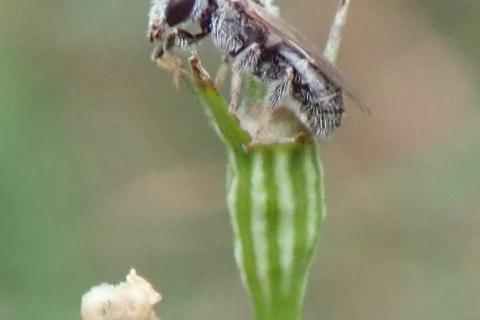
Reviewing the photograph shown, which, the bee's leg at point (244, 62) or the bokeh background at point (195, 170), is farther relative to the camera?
the bokeh background at point (195, 170)

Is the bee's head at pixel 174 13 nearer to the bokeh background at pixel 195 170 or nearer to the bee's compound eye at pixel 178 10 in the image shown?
the bee's compound eye at pixel 178 10

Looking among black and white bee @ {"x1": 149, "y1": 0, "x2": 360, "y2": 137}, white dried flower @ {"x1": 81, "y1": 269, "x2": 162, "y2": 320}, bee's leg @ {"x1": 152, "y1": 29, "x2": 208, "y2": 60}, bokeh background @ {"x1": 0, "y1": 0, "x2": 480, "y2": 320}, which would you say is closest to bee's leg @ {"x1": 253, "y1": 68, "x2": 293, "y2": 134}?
black and white bee @ {"x1": 149, "y1": 0, "x2": 360, "y2": 137}

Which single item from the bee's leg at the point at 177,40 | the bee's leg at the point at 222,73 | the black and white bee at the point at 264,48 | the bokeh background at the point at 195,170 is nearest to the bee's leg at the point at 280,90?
the black and white bee at the point at 264,48

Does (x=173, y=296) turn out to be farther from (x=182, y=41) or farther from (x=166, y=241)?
(x=182, y=41)

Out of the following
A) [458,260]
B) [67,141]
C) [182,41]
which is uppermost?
[182,41]

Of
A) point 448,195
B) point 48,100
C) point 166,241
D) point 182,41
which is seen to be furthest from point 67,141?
point 182,41

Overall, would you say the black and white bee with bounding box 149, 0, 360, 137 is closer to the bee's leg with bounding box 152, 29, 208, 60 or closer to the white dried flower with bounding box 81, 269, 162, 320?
the bee's leg with bounding box 152, 29, 208, 60
